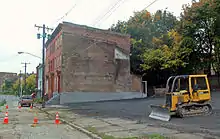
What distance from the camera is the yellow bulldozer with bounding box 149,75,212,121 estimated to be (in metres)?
14.9

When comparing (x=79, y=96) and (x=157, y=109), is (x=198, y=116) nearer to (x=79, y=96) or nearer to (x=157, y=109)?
(x=157, y=109)

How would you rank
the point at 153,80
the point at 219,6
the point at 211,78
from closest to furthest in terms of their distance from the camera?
the point at 219,6 → the point at 211,78 → the point at 153,80

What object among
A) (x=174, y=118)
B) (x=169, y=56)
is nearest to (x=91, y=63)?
(x=169, y=56)

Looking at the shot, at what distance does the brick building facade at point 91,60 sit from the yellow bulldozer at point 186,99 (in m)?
22.5

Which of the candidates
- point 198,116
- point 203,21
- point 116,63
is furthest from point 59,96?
point 198,116

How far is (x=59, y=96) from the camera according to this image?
36125 mm

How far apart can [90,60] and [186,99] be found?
24111mm

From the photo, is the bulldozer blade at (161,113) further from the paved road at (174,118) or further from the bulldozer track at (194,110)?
the bulldozer track at (194,110)

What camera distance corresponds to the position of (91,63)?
38.1 meters

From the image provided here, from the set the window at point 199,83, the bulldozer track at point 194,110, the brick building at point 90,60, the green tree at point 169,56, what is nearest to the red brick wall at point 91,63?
the brick building at point 90,60

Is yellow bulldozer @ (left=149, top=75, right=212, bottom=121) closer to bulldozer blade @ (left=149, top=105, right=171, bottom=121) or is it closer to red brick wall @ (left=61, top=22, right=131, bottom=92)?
bulldozer blade @ (left=149, top=105, right=171, bottom=121)

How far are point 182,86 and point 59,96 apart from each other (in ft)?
76.4

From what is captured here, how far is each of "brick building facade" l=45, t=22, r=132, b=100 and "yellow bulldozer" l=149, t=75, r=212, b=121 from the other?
22.5 meters

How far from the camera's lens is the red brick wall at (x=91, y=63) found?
3699 cm
